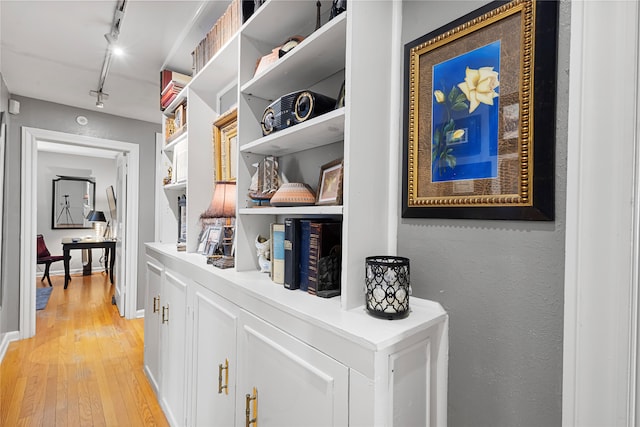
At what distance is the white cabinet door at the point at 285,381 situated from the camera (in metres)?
0.83

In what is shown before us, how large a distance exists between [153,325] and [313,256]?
176cm

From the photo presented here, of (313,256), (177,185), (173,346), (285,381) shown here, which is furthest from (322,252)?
(177,185)

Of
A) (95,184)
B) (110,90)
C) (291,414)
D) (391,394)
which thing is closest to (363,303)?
(391,394)

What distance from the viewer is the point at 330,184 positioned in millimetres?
1189

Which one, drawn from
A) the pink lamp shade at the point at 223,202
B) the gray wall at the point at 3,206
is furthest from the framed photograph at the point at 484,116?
the gray wall at the point at 3,206

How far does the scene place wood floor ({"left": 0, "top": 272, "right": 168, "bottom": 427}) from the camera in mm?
1983

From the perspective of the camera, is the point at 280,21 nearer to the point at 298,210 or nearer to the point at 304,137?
the point at 304,137

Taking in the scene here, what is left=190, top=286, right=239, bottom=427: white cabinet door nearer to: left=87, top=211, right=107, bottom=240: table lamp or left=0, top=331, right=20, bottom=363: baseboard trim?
left=0, top=331, right=20, bottom=363: baseboard trim

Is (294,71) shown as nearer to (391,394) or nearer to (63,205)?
(391,394)

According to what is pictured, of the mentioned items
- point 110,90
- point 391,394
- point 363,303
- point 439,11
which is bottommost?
point 391,394

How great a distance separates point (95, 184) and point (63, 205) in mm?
649

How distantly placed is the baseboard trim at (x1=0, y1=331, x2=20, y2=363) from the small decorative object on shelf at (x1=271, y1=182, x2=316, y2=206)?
10.3 feet

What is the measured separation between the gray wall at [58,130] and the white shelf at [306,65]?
2.96 m

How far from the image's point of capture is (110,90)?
2.95 metres
